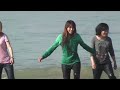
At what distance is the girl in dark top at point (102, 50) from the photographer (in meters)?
11.3

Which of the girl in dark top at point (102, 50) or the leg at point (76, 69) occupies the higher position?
the girl in dark top at point (102, 50)

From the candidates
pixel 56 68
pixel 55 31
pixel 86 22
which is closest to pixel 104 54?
pixel 56 68

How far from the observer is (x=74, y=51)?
1116 centimetres

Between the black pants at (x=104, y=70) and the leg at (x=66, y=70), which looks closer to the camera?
the leg at (x=66, y=70)

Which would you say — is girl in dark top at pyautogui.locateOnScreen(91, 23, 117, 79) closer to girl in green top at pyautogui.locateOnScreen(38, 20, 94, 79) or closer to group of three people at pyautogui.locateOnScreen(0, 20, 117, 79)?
group of three people at pyautogui.locateOnScreen(0, 20, 117, 79)

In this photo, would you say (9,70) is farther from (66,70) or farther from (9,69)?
(66,70)

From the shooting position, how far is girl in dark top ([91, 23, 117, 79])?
11.3 meters

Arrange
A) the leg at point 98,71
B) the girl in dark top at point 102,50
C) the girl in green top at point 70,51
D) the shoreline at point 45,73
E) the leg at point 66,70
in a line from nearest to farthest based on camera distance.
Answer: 1. the girl in green top at point 70,51
2. the leg at point 66,70
3. the girl in dark top at point 102,50
4. the leg at point 98,71
5. the shoreline at point 45,73

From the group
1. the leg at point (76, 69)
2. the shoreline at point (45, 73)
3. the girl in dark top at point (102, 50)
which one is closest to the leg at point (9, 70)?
the leg at point (76, 69)

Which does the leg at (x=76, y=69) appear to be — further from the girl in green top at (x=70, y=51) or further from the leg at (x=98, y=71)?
the leg at (x=98, y=71)
